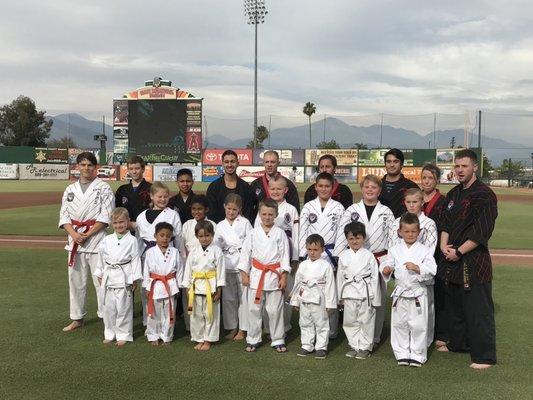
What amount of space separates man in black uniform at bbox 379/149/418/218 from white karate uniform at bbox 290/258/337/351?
3.83 ft

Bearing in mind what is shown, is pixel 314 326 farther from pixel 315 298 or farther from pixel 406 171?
pixel 406 171

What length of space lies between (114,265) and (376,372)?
9.56 feet

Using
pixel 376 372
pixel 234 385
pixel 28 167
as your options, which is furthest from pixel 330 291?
pixel 28 167

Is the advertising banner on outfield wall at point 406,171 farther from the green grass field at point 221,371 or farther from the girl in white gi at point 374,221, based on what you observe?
A: the green grass field at point 221,371

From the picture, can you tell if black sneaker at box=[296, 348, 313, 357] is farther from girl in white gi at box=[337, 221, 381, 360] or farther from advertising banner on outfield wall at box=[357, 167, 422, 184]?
advertising banner on outfield wall at box=[357, 167, 422, 184]

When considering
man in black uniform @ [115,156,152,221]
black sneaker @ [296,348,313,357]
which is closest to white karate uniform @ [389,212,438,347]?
black sneaker @ [296,348,313,357]

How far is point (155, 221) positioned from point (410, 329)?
300 centimetres

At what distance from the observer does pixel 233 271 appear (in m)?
5.24

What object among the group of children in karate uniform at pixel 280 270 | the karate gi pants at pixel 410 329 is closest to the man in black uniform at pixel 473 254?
the group of children in karate uniform at pixel 280 270

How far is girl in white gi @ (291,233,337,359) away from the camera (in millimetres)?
4664

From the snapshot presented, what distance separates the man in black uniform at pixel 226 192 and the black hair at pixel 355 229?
1.52m

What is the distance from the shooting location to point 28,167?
50688mm

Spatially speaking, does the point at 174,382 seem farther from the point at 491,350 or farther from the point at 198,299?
the point at 491,350

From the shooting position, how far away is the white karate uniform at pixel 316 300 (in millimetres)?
4664
